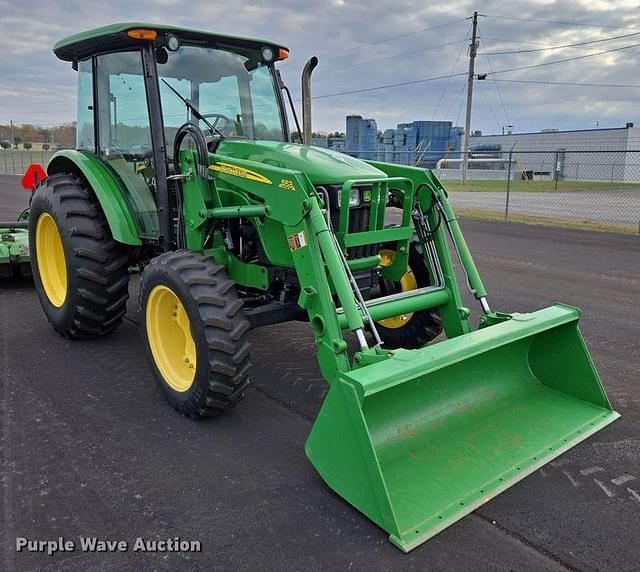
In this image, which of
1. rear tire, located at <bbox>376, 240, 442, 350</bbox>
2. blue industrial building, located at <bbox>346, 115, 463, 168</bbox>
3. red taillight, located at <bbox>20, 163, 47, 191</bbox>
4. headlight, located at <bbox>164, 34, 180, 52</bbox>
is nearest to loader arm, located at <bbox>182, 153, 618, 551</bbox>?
rear tire, located at <bbox>376, 240, 442, 350</bbox>

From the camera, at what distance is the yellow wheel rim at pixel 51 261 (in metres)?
→ 5.67

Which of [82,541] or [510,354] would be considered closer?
[82,541]

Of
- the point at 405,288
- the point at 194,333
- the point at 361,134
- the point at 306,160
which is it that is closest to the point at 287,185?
the point at 306,160

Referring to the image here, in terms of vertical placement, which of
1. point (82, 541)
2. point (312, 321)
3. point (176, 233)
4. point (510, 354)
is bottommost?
point (82, 541)

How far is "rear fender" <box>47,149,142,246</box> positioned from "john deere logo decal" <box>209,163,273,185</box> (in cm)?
95

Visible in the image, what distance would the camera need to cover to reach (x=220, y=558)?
2.54m

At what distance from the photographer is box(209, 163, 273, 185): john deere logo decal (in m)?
3.75

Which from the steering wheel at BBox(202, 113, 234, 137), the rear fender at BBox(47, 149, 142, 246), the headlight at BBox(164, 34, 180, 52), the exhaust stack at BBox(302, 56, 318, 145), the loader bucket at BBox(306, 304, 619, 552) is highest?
the headlight at BBox(164, 34, 180, 52)

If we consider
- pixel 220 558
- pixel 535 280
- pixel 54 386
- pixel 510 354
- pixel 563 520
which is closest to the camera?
pixel 220 558

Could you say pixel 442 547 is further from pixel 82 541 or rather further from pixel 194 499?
pixel 82 541

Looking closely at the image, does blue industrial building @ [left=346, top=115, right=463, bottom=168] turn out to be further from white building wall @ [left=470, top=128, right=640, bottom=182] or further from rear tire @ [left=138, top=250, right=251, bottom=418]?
rear tire @ [left=138, top=250, right=251, bottom=418]

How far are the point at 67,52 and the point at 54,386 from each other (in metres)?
2.93

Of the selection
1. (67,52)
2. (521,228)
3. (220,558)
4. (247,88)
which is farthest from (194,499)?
(521,228)

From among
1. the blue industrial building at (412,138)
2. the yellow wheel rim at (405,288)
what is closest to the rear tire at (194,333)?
the yellow wheel rim at (405,288)
